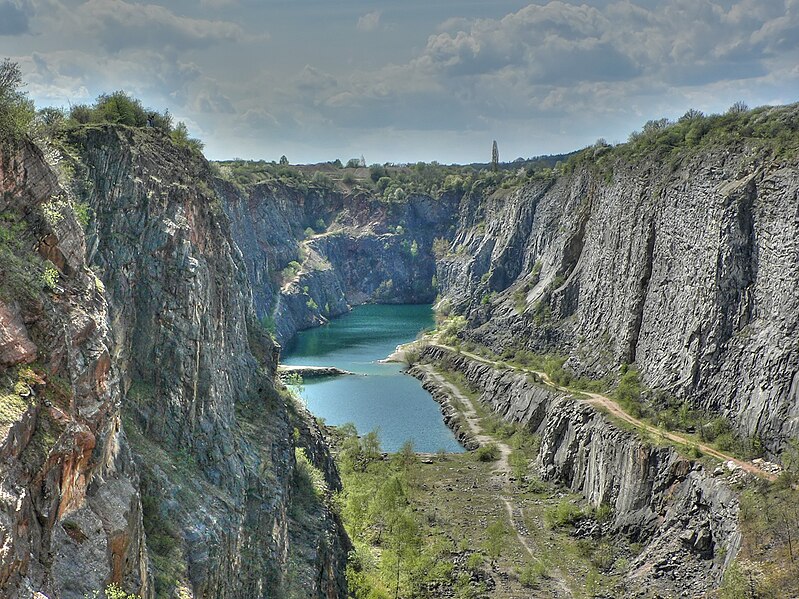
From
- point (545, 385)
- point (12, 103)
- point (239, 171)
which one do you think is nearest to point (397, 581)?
point (12, 103)

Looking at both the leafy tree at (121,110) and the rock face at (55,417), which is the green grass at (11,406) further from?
the leafy tree at (121,110)

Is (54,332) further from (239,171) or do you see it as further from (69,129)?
(239,171)

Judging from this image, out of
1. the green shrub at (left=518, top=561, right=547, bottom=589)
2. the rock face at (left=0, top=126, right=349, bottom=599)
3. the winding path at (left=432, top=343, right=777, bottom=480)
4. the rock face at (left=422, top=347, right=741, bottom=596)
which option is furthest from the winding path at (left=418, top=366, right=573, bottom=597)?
the rock face at (left=0, top=126, right=349, bottom=599)

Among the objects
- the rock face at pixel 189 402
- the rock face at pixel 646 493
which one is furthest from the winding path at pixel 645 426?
the rock face at pixel 189 402

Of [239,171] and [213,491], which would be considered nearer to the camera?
[213,491]

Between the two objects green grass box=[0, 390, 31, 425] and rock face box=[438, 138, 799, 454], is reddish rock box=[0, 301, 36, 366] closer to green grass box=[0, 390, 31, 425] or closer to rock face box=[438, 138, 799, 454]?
green grass box=[0, 390, 31, 425]

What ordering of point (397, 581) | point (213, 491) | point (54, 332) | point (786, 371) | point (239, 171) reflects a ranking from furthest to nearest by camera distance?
point (239, 171) → point (786, 371) → point (397, 581) → point (213, 491) → point (54, 332)
